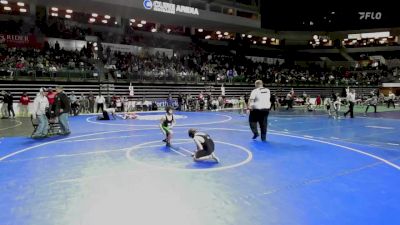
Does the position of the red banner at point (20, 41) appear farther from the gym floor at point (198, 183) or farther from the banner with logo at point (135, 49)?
the gym floor at point (198, 183)

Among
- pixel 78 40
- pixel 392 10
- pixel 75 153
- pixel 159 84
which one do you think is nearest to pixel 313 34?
pixel 392 10

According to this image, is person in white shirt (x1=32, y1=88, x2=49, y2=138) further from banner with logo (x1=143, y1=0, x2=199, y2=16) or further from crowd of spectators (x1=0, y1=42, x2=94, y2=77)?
banner with logo (x1=143, y1=0, x2=199, y2=16)

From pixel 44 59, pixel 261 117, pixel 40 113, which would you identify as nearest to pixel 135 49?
pixel 44 59

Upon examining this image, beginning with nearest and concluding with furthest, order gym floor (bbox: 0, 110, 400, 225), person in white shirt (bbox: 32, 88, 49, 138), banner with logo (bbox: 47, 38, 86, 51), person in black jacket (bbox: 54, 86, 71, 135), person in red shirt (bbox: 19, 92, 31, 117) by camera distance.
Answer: gym floor (bbox: 0, 110, 400, 225)
person in white shirt (bbox: 32, 88, 49, 138)
person in black jacket (bbox: 54, 86, 71, 135)
person in red shirt (bbox: 19, 92, 31, 117)
banner with logo (bbox: 47, 38, 86, 51)

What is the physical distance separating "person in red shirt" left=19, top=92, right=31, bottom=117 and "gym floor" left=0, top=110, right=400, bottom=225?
13.0m

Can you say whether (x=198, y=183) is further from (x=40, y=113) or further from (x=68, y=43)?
(x=68, y=43)

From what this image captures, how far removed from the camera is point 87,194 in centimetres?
567

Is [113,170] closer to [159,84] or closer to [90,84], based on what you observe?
[90,84]

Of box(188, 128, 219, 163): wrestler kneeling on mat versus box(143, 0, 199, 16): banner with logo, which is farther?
box(143, 0, 199, 16): banner with logo

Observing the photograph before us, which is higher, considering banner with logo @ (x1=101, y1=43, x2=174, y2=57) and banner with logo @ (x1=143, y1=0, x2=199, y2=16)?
banner with logo @ (x1=143, y1=0, x2=199, y2=16)

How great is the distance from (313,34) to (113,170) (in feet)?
154

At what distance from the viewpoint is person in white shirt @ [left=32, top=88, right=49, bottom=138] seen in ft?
39.0

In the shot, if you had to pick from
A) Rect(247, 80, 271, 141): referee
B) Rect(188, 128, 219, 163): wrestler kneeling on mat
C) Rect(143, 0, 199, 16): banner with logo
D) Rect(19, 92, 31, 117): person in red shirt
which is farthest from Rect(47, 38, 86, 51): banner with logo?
Rect(188, 128, 219, 163): wrestler kneeling on mat

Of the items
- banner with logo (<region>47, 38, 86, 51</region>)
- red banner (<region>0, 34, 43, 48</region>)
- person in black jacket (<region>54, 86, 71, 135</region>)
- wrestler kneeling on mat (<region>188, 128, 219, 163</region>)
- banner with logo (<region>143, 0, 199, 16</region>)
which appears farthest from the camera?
banner with logo (<region>47, 38, 86, 51</region>)
